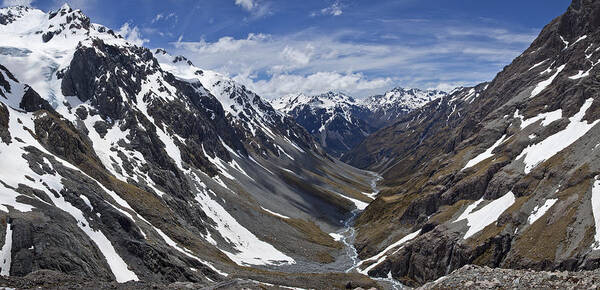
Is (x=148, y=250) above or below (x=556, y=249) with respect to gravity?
above

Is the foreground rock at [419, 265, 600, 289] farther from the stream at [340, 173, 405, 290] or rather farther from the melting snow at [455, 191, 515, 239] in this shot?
the stream at [340, 173, 405, 290]

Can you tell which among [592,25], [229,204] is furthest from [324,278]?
[592,25]

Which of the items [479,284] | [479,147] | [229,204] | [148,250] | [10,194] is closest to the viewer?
[479,284]

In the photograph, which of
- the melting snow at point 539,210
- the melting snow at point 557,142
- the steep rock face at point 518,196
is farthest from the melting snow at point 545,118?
the melting snow at point 539,210

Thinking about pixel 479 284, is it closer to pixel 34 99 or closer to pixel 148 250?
pixel 148 250

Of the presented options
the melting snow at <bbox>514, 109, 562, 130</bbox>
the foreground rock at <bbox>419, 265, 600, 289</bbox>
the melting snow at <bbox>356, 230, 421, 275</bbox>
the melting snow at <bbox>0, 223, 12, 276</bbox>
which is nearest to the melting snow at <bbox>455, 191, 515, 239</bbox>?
the melting snow at <bbox>356, 230, 421, 275</bbox>

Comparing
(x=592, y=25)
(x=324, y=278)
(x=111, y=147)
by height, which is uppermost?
(x=592, y=25)

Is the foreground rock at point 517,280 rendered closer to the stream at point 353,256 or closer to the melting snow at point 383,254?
the stream at point 353,256
